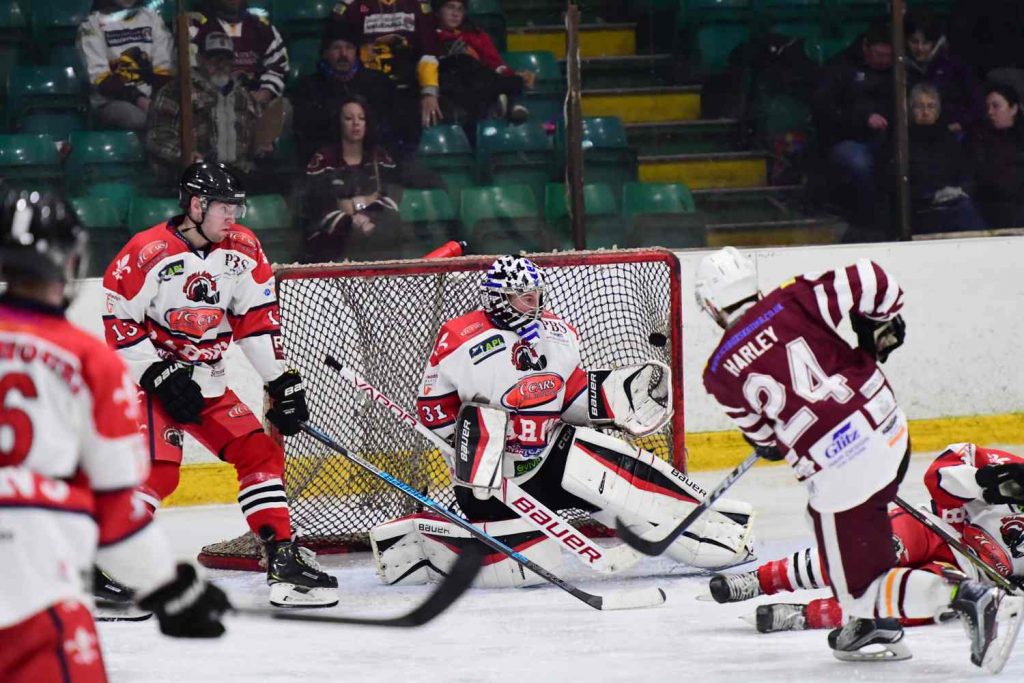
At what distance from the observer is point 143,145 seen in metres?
5.30

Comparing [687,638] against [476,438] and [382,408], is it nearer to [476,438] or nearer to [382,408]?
[476,438]

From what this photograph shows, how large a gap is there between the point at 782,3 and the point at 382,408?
255 centimetres

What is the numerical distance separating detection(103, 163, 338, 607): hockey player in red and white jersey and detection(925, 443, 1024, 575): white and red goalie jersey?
152 centimetres

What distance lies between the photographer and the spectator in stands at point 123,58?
5.32 meters

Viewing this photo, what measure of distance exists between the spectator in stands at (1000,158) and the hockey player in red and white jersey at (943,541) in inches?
94.0

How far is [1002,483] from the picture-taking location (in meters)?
3.35

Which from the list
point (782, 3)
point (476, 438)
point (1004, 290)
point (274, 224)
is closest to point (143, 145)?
point (274, 224)

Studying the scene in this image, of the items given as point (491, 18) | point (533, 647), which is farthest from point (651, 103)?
point (533, 647)

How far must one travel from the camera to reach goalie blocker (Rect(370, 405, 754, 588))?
13.4 feet

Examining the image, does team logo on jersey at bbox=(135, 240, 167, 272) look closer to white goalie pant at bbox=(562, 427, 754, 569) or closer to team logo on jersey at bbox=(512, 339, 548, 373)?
team logo on jersey at bbox=(512, 339, 548, 373)

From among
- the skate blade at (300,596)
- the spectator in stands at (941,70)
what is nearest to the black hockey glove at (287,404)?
the skate blade at (300,596)

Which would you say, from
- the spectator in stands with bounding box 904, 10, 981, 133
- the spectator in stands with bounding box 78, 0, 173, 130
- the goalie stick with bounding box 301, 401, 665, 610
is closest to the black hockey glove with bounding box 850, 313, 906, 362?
the goalie stick with bounding box 301, 401, 665, 610

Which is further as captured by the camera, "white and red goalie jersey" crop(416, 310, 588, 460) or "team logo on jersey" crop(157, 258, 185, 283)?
"white and red goalie jersey" crop(416, 310, 588, 460)

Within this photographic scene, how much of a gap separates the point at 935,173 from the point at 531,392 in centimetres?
226
